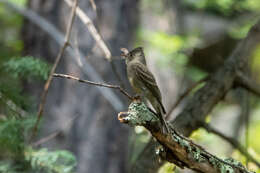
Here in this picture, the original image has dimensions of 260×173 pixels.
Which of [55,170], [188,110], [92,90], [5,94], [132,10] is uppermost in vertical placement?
[132,10]

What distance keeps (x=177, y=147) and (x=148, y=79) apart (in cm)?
50

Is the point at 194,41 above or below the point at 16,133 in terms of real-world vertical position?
above

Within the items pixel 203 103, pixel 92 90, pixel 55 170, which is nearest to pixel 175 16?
pixel 92 90

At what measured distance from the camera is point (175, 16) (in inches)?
414

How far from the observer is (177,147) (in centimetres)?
212

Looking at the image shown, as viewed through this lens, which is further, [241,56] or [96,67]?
[96,67]

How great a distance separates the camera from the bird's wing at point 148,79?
2350 millimetres

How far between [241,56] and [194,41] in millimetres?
5388

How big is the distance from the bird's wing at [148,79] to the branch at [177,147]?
9.7 inches

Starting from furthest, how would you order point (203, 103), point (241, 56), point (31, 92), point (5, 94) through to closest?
1. point (31, 92)
2. point (241, 56)
3. point (203, 103)
4. point (5, 94)

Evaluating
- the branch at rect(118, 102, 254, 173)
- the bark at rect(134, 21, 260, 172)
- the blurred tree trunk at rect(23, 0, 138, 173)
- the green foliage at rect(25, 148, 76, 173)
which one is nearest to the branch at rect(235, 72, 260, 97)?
the bark at rect(134, 21, 260, 172)

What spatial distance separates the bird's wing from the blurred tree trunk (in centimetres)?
190

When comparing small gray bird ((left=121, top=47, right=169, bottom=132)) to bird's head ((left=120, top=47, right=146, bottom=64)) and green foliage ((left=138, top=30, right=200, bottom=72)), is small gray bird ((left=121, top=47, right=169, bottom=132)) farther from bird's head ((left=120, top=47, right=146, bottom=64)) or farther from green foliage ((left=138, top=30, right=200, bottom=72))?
green foliage ((left=138, top=30, right=200, bottom=72))

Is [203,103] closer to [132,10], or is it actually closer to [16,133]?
[16,133]
